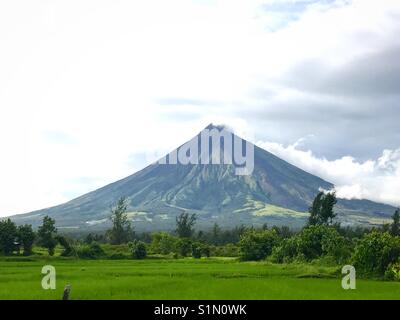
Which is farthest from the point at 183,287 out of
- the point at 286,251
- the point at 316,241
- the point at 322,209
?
the point at 322,209

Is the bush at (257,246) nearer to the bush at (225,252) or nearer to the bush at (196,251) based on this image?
the bush at (196,251)

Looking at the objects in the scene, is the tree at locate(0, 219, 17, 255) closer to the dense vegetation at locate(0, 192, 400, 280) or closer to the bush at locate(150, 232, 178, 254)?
the dense vegetation at locate(0, 192, 400, 280)

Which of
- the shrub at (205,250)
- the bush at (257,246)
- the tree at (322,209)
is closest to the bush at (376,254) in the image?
the bush at (257,246)

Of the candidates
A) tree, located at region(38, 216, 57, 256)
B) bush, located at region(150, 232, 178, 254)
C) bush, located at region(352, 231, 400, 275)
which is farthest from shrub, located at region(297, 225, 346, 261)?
tree, located at region(38, 216, 57, 256)

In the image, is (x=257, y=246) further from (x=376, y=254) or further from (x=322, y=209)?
(x=376, y=254)
